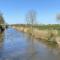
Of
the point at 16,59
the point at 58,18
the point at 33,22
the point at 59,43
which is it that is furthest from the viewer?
the point at 33,22

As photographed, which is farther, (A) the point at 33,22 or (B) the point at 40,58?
(A) the point at 33,22

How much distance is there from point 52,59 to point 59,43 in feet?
30.3

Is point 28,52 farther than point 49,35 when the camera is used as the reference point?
No

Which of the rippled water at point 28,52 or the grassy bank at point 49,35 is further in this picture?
the grassy bank at point 49,35

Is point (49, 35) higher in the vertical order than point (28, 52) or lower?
higher

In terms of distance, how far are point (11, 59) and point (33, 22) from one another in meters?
51.8

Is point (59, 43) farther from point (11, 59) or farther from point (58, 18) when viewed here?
point (58, 18)

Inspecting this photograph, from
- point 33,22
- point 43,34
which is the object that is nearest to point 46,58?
point 43,34

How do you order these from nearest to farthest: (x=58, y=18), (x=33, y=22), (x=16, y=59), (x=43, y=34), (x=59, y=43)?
(x=16, y=59), (x=59, y=43), (x=43, y=34), (x=58, y=18), (x=33, y=22)

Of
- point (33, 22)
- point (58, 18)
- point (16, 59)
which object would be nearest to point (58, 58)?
point (16, 59)

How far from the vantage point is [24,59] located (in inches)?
594

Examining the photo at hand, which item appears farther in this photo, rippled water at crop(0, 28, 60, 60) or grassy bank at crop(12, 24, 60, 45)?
grassy bank at crop(12, 24, 60, 45)

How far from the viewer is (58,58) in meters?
15.8

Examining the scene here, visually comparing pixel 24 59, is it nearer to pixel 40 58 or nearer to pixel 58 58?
pixel 40 58
